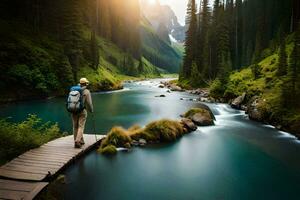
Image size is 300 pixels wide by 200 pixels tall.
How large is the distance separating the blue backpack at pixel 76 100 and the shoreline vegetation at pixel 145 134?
338 cm

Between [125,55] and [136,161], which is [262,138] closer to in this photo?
[136,161]

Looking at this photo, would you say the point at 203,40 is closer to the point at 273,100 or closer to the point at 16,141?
the point at 273,100

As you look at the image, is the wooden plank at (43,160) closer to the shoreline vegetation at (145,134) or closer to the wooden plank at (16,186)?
the wooden plank at (16,186)

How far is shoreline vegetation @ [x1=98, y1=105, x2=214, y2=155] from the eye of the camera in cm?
1555

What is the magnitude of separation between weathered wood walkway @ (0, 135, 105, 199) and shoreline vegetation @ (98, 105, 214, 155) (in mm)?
1183

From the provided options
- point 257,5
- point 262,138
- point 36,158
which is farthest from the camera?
point 257,5

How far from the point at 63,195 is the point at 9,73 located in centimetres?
3463

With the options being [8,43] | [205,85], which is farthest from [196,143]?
[205,85]

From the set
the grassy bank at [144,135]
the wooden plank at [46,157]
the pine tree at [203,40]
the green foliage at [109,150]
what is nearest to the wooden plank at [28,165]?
the wooden plank at [46,157]

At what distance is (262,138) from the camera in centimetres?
2012

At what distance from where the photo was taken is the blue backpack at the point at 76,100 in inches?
477

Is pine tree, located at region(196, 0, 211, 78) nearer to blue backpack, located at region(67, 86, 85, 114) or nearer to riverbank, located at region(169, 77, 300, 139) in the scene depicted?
riverbank, located at region(169, 77, 300, 139)

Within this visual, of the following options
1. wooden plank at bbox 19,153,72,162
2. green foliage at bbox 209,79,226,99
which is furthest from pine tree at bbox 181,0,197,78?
wooden plank at bbox 19,153,72,162

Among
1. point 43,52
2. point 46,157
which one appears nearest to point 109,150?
point 46,157
